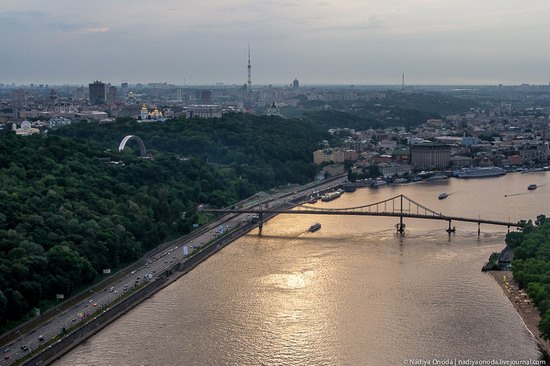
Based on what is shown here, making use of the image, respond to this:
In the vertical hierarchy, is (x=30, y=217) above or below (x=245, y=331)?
above

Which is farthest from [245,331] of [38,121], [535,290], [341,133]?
[341,133]

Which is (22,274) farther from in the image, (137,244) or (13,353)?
(137,244)

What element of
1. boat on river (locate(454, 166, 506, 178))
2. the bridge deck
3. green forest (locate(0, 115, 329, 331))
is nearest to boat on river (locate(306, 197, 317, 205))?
green forest (locate(0, 115, 329, 331))

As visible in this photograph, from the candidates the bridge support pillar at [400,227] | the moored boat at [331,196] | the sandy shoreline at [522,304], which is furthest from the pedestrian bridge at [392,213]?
the sandy shoreline at [522,304]

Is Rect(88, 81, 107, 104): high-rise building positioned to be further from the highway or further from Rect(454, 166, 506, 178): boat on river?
the highway

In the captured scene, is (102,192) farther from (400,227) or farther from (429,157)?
(429,157)

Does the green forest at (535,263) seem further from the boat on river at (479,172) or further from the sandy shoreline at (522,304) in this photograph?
the boat on river at (479,172)
